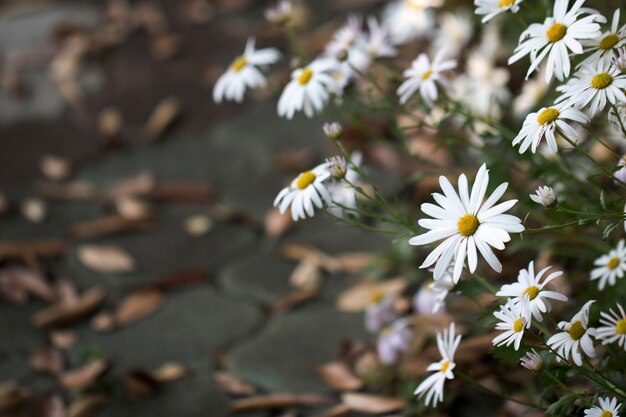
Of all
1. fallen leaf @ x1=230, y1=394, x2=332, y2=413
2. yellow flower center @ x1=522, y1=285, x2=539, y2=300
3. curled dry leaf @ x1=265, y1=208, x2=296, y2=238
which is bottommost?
yellow flower center @ x1=522, y1=285, x2=539, y2=300

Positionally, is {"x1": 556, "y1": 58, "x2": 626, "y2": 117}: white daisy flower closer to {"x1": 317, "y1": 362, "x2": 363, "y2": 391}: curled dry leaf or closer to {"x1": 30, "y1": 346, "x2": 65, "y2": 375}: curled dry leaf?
{"x1": 317, "y1": 362, "x2": 363, "y2": 391}: curled dry leaf

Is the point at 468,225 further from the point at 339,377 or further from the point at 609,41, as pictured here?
the point at 339,377

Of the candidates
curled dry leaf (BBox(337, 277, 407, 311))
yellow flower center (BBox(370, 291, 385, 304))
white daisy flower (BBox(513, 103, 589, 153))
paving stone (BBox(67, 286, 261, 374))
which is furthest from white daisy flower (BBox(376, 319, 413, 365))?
white daisy flower (BBox(513, 103, 589, 153))

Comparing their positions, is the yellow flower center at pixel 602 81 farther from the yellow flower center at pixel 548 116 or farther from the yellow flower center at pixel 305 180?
the yellow flower center at pixel 305 180

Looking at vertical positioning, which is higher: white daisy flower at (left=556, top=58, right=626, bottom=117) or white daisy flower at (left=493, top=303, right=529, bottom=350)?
white daisy flower at (left=556, top=58, right=626, bottom=117)

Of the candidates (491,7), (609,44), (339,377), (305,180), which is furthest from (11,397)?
(609,44)

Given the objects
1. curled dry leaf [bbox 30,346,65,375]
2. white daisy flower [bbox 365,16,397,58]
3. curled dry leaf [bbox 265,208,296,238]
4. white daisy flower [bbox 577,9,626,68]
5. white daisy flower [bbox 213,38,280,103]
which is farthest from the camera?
curled dry leaf [bbox 265,208,296,238]

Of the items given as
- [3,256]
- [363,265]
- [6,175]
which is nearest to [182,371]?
[363,265]
